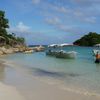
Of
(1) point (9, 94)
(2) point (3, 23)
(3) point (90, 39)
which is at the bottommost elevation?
(1) point (9, 94)

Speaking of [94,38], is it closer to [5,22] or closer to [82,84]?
[5,22]

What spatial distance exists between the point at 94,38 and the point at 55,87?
146923 mm

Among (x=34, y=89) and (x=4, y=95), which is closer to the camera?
(x=4, y=95)

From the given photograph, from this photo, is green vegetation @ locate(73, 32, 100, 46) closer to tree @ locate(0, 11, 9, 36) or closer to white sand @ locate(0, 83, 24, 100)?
tree @ locate(0, 11, 9, 36)

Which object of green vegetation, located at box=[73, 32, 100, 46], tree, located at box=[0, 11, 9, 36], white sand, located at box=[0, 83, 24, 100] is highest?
tree, located at box=[0, 11, 9, 36]

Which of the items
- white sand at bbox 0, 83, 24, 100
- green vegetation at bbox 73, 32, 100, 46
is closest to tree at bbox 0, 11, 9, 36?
white sand at bbox 0, 83, 24, 100

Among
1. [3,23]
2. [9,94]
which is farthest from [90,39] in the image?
[9,94]

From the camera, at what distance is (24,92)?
1698cm

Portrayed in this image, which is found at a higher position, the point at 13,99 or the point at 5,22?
the point at 5,22

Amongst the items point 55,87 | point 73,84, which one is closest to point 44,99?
point 55,87

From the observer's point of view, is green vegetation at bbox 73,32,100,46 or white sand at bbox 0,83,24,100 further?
green vegetation at bbox 73,32,100,46

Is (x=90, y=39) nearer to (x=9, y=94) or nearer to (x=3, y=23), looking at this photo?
(x=3, y=23)

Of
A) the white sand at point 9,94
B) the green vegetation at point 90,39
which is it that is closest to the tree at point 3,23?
the white sand at point 9,94

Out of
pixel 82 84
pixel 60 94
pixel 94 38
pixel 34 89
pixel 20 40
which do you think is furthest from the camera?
pixel 94 38
